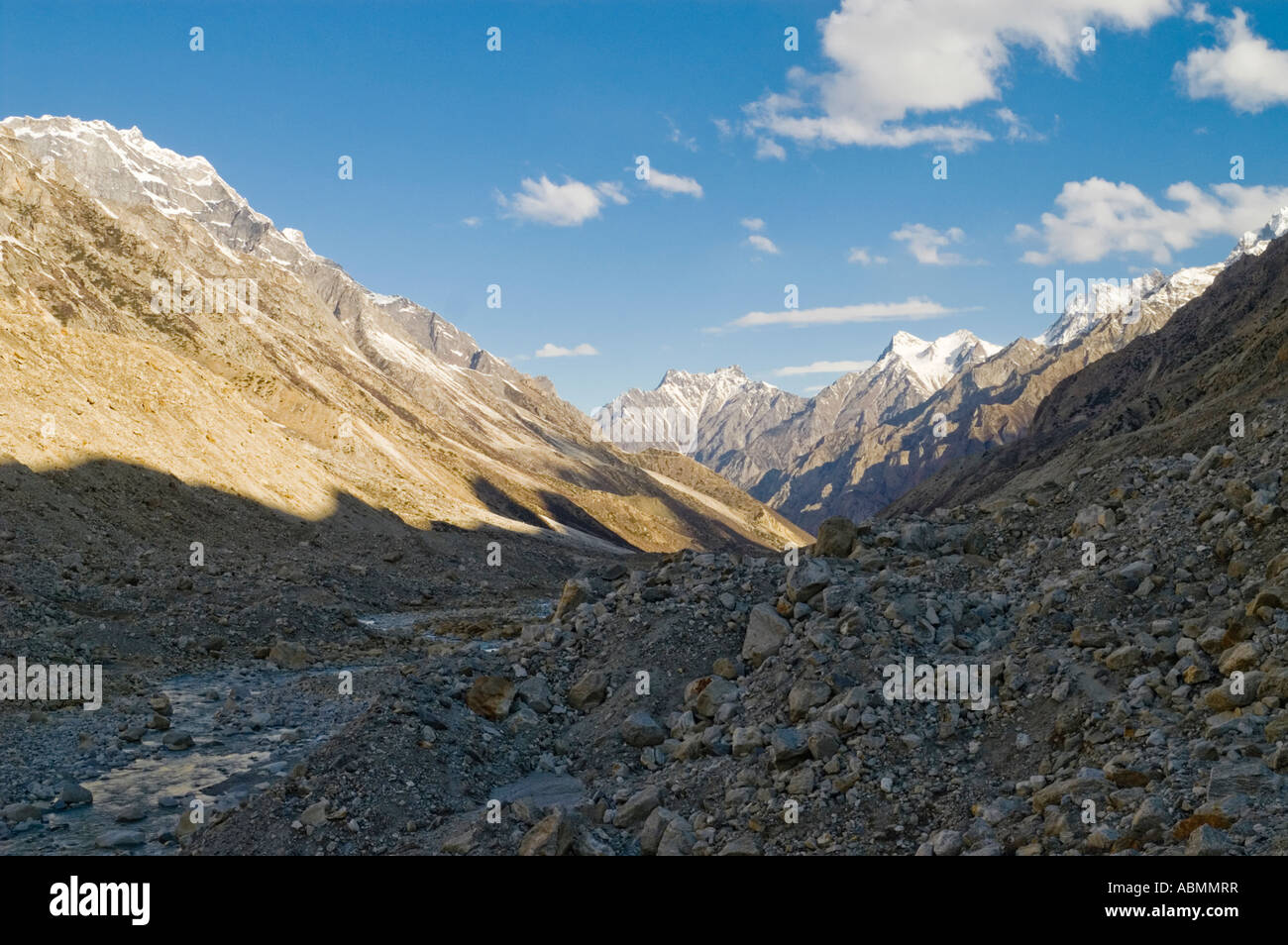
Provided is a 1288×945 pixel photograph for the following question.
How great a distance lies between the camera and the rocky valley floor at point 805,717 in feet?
29.6

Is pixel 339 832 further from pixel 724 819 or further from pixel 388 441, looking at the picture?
pixel 388 441

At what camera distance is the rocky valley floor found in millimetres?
9016

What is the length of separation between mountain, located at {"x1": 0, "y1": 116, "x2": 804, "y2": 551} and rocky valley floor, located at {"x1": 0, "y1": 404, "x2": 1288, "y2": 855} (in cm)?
2703

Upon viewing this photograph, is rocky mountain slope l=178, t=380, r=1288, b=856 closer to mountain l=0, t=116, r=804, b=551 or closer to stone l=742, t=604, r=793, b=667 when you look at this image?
→ stone l=742, t=604, r=793, b=667

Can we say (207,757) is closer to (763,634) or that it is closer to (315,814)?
(315,814)

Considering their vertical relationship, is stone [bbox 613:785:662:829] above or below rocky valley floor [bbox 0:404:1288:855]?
below

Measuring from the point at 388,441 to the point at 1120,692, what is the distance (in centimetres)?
9872

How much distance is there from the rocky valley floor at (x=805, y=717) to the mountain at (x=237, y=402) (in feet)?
88.7

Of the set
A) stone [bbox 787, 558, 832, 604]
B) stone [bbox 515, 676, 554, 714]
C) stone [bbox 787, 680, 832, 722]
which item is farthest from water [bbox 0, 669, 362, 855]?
stone [bbox 787, 558, 832, 604]

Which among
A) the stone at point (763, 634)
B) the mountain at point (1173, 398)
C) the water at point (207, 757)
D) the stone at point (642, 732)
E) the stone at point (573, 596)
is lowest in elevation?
the water at point (207, 757)

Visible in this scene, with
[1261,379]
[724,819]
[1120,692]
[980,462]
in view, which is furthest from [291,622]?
[980,462]

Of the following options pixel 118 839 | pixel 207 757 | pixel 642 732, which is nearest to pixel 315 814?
pixel 118 839

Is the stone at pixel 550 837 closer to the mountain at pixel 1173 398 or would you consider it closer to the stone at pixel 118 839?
the stone at pixel 118 839

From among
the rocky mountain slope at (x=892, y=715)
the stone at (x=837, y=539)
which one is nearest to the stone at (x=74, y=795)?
the rocky mountain slope at (x=892, y=715)
